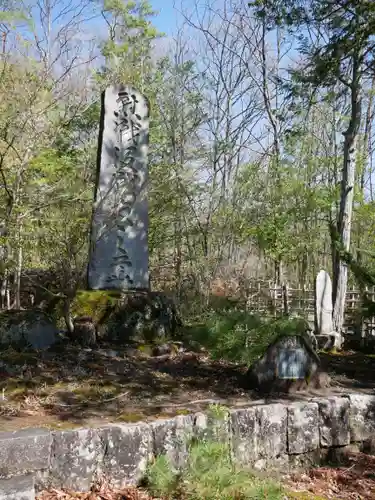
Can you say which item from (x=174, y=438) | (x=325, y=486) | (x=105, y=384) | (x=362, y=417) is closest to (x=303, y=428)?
(x=325, y=486)

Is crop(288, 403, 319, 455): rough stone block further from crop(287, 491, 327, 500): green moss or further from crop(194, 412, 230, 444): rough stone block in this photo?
crop(194, 412, 230, 444): rough stone block

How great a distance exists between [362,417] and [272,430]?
3.27ft

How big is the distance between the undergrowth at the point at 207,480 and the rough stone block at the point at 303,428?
83 cm

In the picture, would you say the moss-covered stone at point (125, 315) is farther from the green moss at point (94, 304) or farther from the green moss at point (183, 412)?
the green moss at point (183, 412)

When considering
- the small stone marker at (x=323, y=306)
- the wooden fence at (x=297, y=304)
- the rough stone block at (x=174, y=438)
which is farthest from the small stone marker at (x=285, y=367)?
the wooden fence at (x=297, y=304)

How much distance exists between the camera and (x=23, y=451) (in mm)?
2889

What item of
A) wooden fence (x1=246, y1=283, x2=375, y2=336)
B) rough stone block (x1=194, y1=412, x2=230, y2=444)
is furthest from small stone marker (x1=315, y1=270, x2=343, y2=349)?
rough stone block (x1=194, y1=412, x2=230, y2=444)

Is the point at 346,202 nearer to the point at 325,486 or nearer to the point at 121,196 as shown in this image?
the point at 121,196

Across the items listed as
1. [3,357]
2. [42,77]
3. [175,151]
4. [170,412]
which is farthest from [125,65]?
[170,412]

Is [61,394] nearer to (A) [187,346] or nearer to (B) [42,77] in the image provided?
(A) [187,346]

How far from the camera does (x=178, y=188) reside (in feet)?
37.1

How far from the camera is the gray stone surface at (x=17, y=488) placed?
2631 mm

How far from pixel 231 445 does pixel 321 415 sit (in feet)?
3.08

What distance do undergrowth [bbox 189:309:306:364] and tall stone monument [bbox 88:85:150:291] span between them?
6.99ft
